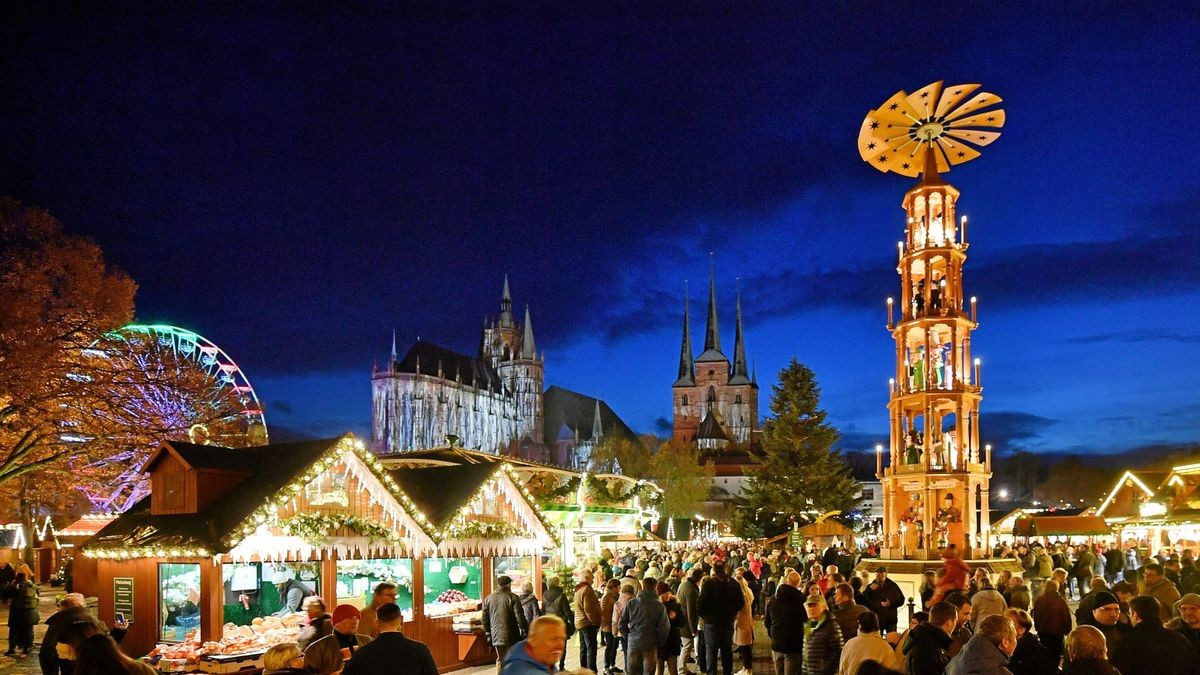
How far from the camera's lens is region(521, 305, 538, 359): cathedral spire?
133000 mm

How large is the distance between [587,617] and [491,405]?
112811mm

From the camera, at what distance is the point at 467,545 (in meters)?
14.5

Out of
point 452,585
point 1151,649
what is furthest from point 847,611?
point 452,585

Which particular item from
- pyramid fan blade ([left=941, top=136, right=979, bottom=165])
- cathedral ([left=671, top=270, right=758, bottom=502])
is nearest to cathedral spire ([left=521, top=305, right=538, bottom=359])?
cathedral ([left=671, top=270, right=758, bottom=502])

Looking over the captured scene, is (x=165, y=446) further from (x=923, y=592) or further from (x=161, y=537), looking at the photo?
(x=923, y=592)

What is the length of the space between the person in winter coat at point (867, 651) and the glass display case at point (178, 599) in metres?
7.76

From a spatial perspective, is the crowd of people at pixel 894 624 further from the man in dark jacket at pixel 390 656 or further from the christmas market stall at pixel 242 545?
the christmas market stall at pixel 242 545

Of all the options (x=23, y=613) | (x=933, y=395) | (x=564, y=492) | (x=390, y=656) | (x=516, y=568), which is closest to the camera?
(x=390, y=656)

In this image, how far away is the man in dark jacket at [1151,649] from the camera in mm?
7070

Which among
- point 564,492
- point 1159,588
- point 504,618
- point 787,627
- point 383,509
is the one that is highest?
point 383,509

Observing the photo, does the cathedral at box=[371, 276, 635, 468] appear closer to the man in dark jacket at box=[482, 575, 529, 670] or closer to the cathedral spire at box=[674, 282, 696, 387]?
the cathedral spire at box=[674, 282, 696, 387]

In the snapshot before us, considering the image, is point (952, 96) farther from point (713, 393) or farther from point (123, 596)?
point (713, 393)

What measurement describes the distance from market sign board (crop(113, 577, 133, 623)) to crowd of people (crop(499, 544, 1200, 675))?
4.20m

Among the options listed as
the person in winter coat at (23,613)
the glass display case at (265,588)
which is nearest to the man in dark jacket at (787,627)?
the glass display case at (265,588)
